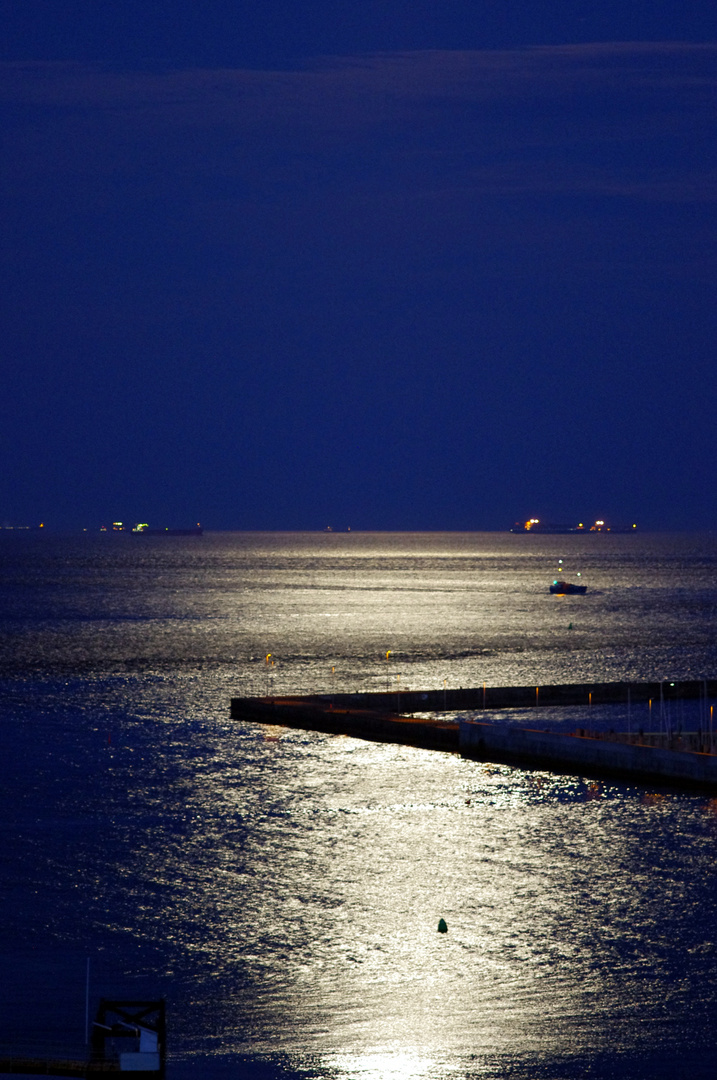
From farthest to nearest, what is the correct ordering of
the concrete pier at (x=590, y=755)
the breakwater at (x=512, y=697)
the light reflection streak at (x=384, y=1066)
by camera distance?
the breakwater at (x=512, y=697), the concrete pier at (x=590, y=755), the light reflection streak at (x=384, y=1066)

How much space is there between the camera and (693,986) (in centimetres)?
2798

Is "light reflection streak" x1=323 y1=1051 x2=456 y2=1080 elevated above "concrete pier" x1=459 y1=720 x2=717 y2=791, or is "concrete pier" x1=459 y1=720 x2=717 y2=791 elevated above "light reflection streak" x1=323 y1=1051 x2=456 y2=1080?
"concrete pier" x1=459 y1=720 x2=717 y2=791

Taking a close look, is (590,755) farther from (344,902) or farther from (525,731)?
(344,902)

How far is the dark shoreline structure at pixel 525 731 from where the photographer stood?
5038cm

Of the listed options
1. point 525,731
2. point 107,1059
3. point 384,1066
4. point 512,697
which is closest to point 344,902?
point 384,1066

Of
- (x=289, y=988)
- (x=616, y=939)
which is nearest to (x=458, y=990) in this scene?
(x=289, y=988)

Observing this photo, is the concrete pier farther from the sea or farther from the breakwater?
the breakwater

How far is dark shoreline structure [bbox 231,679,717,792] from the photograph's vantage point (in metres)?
50.4

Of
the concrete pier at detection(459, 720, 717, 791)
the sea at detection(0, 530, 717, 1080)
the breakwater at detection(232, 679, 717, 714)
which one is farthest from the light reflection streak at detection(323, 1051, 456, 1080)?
the breakwater at detection(232, 679, 717, 714)

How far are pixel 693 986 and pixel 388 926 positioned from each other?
7400 millimetres

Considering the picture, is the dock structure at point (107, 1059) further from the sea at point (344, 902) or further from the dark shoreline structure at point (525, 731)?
the dark shoreline structure at point (525, 731)

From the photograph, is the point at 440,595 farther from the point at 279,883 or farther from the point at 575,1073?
the point at 575,1073

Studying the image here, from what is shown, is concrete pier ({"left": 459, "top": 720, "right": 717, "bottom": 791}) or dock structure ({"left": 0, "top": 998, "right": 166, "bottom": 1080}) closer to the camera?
dock structure ({"left": 0, "top": 998, "right": 166, "bottom": 1080})

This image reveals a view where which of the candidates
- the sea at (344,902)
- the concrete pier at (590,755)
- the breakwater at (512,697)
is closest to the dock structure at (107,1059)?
the sea at (344,902)
